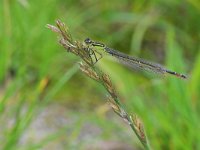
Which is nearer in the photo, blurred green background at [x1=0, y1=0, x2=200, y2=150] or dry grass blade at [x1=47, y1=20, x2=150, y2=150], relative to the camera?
dry grass blade at [x1=47, y1=20, x2=150, y2=150]

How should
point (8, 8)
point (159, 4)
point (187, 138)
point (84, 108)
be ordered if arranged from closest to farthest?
1. point (187, 138)
2. point (8, 8)
3. point (84, 108)
4. point (159, 4)

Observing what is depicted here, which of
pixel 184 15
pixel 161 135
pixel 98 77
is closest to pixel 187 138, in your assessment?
pixel 161 135

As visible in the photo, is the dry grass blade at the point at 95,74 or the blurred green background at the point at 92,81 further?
the blurred green background at the point at 92,81

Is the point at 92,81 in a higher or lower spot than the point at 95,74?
higher

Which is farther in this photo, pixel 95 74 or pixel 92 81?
pixel 92 81

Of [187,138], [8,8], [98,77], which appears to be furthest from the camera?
[8,8]

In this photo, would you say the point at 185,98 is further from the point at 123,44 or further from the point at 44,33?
the point at 123,44

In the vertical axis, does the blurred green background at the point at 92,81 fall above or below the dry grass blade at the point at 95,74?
above

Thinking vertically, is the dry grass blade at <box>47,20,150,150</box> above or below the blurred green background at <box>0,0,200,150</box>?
below
